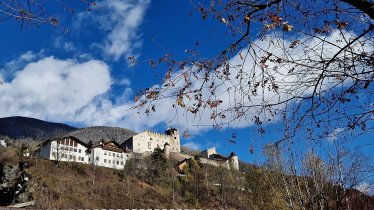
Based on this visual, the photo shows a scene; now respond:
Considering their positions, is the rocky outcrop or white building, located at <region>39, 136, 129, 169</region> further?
white building, located at <region>39, 136, 129, 169</region>

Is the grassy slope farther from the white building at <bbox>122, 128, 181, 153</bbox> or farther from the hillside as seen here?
the white building at <bbox>122, 128, 181, 153</bbox>

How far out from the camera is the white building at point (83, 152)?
71.3 metres

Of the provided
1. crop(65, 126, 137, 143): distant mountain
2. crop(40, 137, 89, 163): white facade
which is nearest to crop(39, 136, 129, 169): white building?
crop(40, 137, 89, 163): white facade

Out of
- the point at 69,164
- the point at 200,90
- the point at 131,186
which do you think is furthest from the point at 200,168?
the point at 200,90

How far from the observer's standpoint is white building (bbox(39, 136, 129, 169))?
234 ft

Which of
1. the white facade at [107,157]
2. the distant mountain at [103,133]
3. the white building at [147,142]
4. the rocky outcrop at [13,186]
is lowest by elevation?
the rocky outcrop at [13,186]

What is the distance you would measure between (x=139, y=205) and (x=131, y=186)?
33.2ft

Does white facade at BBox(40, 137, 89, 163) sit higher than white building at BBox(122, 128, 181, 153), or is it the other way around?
white building at BBox(122, 128, 181, 153)

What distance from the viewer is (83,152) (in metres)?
78.2

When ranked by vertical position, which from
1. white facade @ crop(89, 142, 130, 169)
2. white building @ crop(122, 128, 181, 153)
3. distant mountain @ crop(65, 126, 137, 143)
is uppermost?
distant mountain @ crop(65, 126, 137, 143)

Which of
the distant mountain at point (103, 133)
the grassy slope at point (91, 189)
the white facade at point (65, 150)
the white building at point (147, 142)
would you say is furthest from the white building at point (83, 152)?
the distant mountain at point (103, 133)

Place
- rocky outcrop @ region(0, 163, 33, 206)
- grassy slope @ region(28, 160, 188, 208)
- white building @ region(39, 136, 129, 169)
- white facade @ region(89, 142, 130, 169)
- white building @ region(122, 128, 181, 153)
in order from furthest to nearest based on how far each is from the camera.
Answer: white building @ region(122, 128, 181, 153), white facade @ region(89, 142, 130, 169), white building @ region(39, 136, 129, 169), grassy slope @ region(28, 160, 188, 208), rocky outcrop @ region(0, 163, 33, 206)

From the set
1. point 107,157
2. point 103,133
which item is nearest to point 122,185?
point 107,157

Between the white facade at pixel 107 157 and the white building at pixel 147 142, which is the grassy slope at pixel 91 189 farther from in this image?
the white building at pixel 147 142
